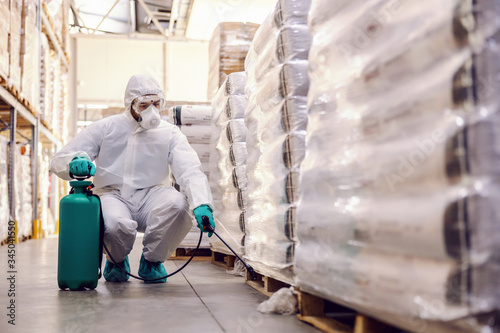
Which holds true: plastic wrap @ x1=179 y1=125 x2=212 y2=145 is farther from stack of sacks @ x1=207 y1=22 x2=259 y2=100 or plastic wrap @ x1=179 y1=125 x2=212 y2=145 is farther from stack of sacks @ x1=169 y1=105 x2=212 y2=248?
stack of sacks @ x1=207 y1=22 x2=259 y2=100

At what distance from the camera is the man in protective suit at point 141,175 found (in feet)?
12.2

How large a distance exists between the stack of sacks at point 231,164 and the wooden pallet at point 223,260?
0.07 metres

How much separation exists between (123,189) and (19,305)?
1292 millimetres

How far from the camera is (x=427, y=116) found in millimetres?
1459

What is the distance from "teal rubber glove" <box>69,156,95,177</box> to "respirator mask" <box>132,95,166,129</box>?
2.11 feet

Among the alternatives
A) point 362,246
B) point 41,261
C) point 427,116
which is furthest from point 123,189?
point 427,116

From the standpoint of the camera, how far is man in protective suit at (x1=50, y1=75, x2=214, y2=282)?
3717mm

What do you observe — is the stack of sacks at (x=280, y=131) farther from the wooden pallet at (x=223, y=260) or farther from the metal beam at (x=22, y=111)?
the metal beam at (x=22, y=111)

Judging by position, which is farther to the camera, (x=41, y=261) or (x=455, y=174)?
(x=41, y=261)

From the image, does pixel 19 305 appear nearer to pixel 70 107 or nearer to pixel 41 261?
pixel 41 261

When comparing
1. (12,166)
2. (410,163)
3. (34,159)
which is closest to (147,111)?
(410,163)

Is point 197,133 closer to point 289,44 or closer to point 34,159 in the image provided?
point 289,44

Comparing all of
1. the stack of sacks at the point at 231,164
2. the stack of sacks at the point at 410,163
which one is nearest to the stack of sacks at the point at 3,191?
the stack of sacks at the point at 231,164

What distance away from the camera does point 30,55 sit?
25.9 feet
